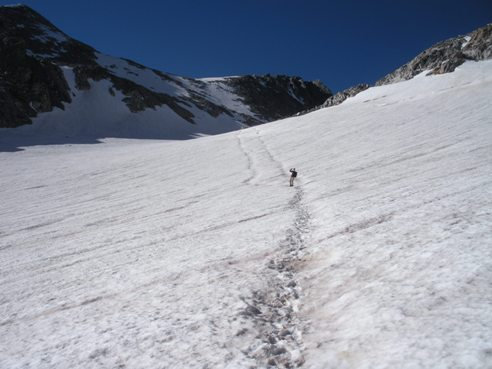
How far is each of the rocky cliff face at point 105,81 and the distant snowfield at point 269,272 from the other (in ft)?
158

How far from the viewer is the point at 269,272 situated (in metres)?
6.14

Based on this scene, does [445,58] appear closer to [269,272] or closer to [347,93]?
[347,93]

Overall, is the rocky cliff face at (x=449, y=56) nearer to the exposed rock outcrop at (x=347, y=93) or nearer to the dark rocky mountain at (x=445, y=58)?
the dark rocky mountain at (x=445, y=58)

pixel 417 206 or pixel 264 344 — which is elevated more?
pixel 417 206

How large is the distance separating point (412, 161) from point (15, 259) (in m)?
13.4

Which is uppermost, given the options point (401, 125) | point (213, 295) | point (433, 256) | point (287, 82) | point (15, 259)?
point (287, 82)

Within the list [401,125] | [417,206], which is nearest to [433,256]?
[417,206]

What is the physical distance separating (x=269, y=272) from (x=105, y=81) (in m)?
81.0

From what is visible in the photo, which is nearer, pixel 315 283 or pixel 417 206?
pixel 315 283

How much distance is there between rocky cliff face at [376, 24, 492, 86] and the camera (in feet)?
135

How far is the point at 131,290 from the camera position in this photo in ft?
20.1

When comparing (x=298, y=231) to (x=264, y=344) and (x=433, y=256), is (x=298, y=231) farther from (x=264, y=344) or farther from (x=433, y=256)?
(x=264, y=344)

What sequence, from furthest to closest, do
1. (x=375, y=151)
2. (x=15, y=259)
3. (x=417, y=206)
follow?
(x=375, y=151), (x=15, y=259), (x=417, y=206)

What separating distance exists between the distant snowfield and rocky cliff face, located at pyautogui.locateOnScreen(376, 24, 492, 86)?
3196 cm
